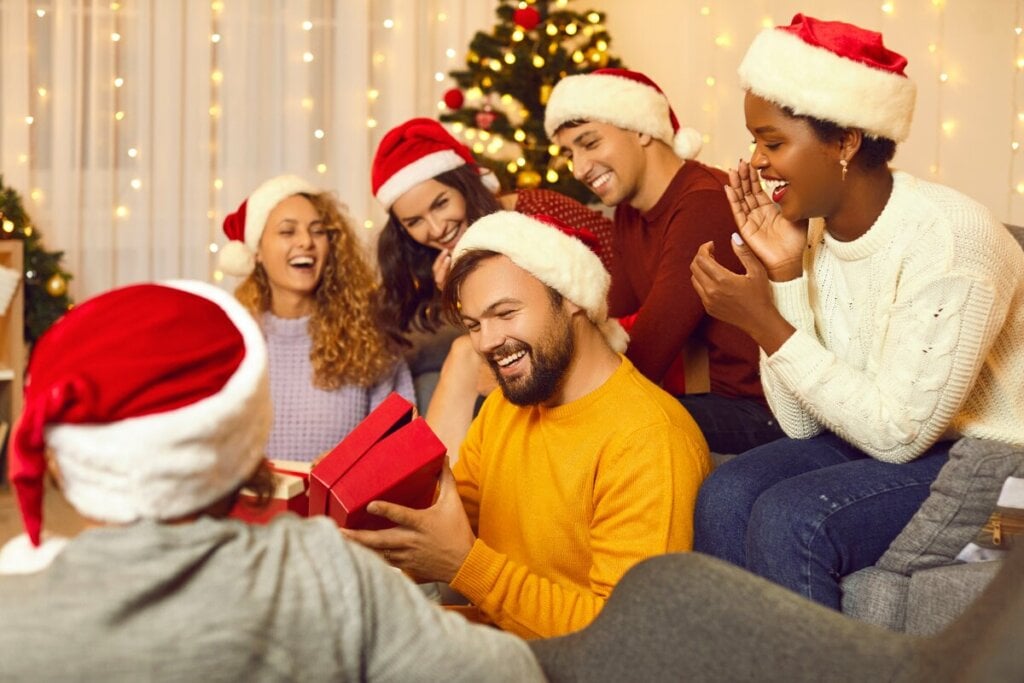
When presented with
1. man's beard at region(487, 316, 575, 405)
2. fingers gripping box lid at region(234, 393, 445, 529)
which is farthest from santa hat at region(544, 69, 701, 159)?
fingers gripping box lid at region(234, 393, 445, 529)

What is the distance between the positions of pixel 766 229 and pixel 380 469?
2.96 ft

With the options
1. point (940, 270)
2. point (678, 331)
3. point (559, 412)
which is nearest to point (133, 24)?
point (678, 331)

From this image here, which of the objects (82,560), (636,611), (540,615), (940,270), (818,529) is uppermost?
(940,270)

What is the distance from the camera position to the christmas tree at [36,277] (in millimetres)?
4660

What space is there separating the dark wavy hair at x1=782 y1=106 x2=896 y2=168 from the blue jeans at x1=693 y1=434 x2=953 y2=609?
523 mm

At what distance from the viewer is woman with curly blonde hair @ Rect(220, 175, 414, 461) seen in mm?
3262

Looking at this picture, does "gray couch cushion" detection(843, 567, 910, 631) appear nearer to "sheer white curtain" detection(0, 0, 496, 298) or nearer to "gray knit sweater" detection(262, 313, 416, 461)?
"gray knit sweater" detection(262, 313, 416, 461)

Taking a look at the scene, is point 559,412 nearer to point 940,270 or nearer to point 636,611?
point 940,270

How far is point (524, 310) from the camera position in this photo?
7.16 ft

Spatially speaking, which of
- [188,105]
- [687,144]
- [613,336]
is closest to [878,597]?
[613,336]

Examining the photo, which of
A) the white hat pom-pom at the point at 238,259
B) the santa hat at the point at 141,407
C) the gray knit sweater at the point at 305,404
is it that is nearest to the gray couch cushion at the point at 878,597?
the santa hat at the point at 141,407

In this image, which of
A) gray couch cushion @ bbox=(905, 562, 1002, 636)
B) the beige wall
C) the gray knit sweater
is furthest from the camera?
the beige wall

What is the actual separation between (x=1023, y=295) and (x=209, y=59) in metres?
3.83

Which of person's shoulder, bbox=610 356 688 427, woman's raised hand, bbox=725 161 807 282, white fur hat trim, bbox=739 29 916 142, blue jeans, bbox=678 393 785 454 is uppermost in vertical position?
white fur hat trim, bbox=739 29 916 142
